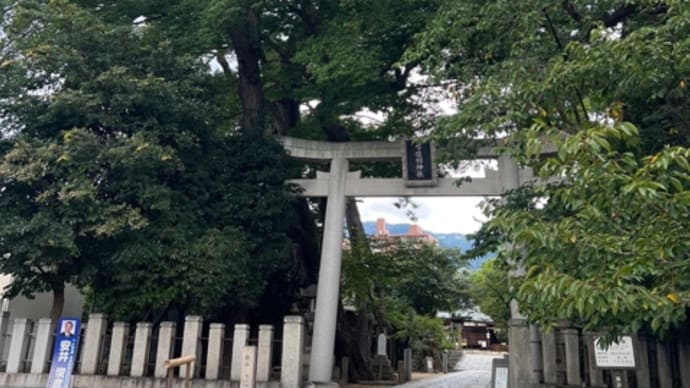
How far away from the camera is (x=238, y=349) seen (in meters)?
10.5

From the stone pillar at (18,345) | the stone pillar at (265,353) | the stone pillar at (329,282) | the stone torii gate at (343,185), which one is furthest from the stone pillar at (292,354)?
the stone pillar at (18,345)

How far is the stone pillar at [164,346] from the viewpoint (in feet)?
34.7

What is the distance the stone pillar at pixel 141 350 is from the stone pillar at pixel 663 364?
370 inches

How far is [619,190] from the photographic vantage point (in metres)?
4.23

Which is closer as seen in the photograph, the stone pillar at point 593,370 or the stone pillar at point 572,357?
the stone pillar at point 593,370

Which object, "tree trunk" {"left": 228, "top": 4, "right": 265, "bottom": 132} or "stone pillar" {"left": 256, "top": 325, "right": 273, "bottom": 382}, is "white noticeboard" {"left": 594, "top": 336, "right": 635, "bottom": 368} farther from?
"tree trunk" {"left": 228, "top": 4, "right": 265, "bottom": 132}

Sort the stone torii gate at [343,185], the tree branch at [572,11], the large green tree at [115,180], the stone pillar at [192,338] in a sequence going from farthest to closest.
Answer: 1. the stone torii gate at [343,185]
2. the stone pillar at [192,338]
3. the large green tree at [115,180]
4. the tree branch at [572,11]

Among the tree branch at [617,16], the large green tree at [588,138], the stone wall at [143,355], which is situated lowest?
the stone wall at [143,355]

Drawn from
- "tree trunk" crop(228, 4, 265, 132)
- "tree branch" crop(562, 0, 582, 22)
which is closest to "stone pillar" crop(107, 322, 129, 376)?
"tree trunk" crop(228, 4, 265, 132)

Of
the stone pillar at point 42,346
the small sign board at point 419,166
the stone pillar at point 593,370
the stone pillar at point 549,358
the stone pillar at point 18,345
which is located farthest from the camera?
the small sign board at point 419,166

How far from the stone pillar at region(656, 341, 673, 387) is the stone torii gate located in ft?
15.1

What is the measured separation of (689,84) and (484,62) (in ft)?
12.0

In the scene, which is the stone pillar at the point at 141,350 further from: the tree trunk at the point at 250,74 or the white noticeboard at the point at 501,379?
the white noticeboard at the point at 501,379

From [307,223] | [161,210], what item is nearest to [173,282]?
[161,210]
